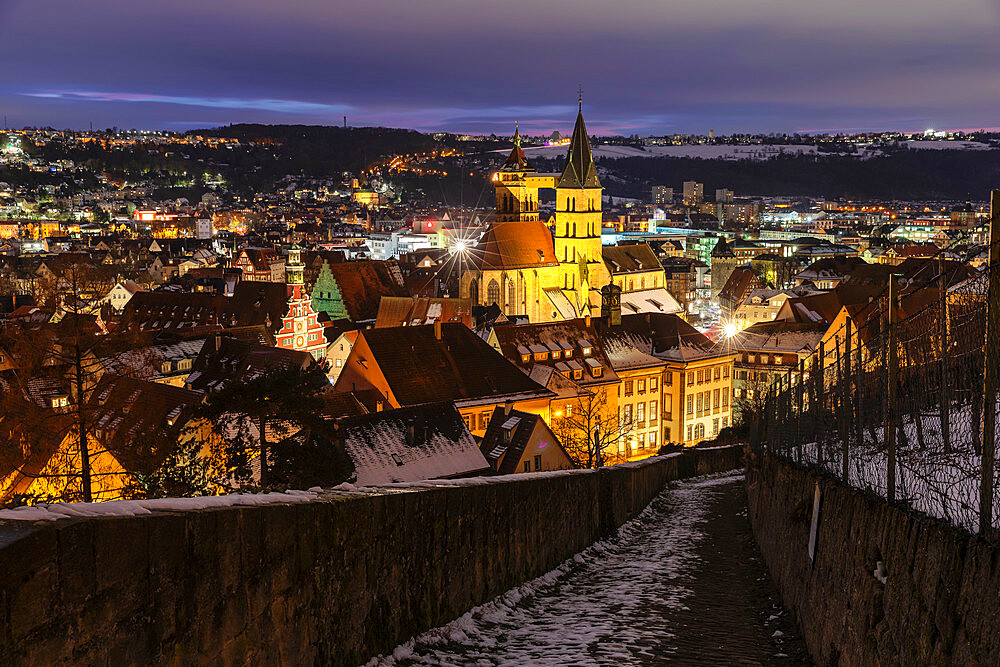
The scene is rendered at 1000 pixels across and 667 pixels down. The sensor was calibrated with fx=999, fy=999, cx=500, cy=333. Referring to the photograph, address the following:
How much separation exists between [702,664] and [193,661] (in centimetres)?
453

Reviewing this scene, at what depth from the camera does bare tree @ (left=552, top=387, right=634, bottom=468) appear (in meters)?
38.3

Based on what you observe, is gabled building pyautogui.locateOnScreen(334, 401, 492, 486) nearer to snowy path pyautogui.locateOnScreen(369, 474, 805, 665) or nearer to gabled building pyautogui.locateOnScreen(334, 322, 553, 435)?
gabled building pyautogui.locateOnScreen(334, 322, 553, 435)

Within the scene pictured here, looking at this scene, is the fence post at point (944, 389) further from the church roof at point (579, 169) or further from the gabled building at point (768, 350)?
the church roof at point (579, 169)

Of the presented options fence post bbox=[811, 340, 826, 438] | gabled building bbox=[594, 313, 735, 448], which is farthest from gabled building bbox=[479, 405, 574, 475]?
gabled building bbox=[594, 313, 735, 448]

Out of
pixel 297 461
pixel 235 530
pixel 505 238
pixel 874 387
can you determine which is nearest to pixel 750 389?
pixel 505 238

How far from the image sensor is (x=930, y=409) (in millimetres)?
7137

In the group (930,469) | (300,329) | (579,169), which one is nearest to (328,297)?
(300,329)

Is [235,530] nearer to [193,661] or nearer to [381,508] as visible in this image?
[193,661]

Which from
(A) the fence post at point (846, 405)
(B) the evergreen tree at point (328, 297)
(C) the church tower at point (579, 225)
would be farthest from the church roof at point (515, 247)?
(A) the fence post at point (846, 405)

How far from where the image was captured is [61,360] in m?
19.5

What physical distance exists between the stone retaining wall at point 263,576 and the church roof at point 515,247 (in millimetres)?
65940

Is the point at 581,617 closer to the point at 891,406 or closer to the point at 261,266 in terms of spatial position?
the point at 891,406

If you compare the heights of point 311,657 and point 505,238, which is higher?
point 505,238

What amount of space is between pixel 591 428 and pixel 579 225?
42.2m
